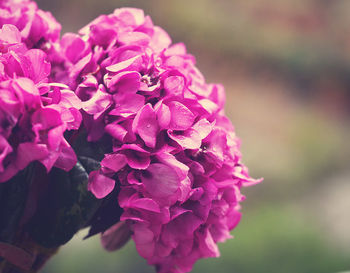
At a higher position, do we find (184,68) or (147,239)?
(184,68)

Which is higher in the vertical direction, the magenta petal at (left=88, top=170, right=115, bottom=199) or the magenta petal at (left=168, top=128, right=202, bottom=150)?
the magenta petal at (left=168, top=128, right=202, bottom=150)

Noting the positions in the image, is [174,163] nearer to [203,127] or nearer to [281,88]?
[203,127]

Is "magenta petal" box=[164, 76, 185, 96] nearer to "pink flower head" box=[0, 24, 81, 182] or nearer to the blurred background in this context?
"pink flower head" box=[0, 24, 81, 182]

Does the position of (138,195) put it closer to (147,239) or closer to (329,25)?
(147,239)

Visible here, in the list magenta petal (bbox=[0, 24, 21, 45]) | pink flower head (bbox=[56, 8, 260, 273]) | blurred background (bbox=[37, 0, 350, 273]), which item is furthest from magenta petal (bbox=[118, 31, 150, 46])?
blurred background (bbox=[37, 0, 350, 273])

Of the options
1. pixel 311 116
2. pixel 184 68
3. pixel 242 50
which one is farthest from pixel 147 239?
pixel 242 50

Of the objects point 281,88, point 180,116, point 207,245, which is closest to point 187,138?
point 180,116

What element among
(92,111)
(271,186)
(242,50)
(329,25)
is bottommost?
(271,186)

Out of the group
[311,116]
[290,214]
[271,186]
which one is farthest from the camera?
[311,116]
